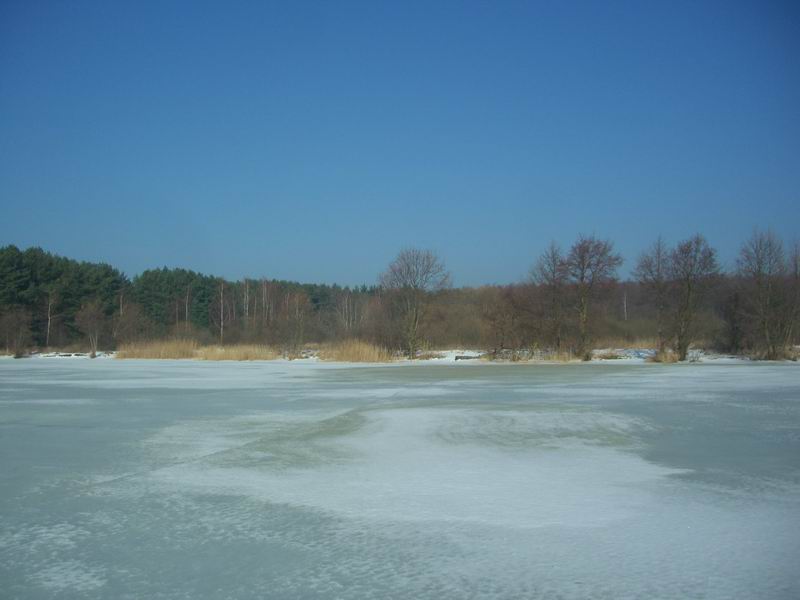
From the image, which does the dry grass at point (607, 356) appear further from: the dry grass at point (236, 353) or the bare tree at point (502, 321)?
the dry grass at point (236, 353)

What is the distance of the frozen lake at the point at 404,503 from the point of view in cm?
312

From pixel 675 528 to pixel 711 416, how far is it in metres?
5.37

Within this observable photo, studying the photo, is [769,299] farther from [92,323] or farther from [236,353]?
[92,323]

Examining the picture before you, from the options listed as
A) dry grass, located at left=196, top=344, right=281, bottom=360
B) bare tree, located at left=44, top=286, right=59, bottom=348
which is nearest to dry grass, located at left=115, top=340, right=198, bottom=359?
dry grass, located at left=196, top=344, right=281, bottom=360

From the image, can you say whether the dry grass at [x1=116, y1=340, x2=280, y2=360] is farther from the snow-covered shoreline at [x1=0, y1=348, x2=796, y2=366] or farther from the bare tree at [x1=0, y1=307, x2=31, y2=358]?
the bare tree at [x1=0, y1=307, x2=31, y2=358]

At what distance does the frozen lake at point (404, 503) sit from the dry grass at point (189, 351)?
19.8m

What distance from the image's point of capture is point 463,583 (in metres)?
3.05

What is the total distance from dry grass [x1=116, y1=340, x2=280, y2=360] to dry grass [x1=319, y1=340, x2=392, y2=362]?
3355 mm

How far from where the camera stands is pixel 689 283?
25.7 metres

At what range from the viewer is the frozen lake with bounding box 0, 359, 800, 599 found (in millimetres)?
3125

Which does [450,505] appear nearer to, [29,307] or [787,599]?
[787,599]

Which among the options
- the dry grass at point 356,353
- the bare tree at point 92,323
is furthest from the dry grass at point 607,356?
the bare tree at point 92,323

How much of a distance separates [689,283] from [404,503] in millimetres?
24075

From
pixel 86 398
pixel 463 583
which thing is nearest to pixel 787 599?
pixel 463 583
